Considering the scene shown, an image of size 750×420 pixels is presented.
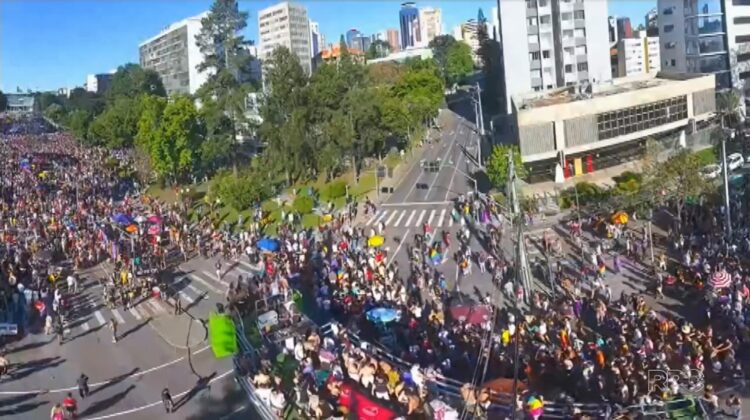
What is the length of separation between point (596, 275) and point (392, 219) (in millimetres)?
19478

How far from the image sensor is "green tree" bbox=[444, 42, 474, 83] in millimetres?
136750

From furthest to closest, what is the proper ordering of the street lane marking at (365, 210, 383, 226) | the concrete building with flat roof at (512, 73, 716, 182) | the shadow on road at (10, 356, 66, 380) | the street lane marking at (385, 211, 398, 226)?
1. the concrete building with flat roof at (512, 73, 716, 182)
2. the street lane marking at (365, 210, 383, 226)
3. the street lane marking at (385, 211, 398, 226)
4. the shadow on road at (10, 356, 66, 380)

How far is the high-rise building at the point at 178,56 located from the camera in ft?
520

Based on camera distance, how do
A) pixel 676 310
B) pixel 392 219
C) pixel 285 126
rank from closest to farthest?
pixel 676 310, pixel 392 219, pixel 285 126

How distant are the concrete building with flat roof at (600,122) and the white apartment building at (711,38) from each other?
2329 centimetres

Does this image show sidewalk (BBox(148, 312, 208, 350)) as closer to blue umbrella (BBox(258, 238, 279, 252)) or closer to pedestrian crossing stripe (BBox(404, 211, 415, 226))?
blue umbrella (BBox(258, 238, 279, 252))

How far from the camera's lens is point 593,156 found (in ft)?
183

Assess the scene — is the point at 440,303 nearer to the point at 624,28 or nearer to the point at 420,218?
the point at 420,218

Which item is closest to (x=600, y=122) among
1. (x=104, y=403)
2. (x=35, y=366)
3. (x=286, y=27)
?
(x=35, y=366)

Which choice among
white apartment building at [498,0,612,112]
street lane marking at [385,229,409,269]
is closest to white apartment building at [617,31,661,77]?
white apartment building at [498,0,612,112]

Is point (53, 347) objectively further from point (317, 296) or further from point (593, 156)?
point (593, 156)

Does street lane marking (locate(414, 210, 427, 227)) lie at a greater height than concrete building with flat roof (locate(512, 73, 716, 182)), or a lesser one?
lesser

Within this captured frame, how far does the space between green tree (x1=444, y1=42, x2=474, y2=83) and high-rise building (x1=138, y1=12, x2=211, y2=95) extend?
49.7 metres

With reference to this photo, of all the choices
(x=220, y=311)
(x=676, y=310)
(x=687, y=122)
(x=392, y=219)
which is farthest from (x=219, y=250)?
(x=687, y=122)
